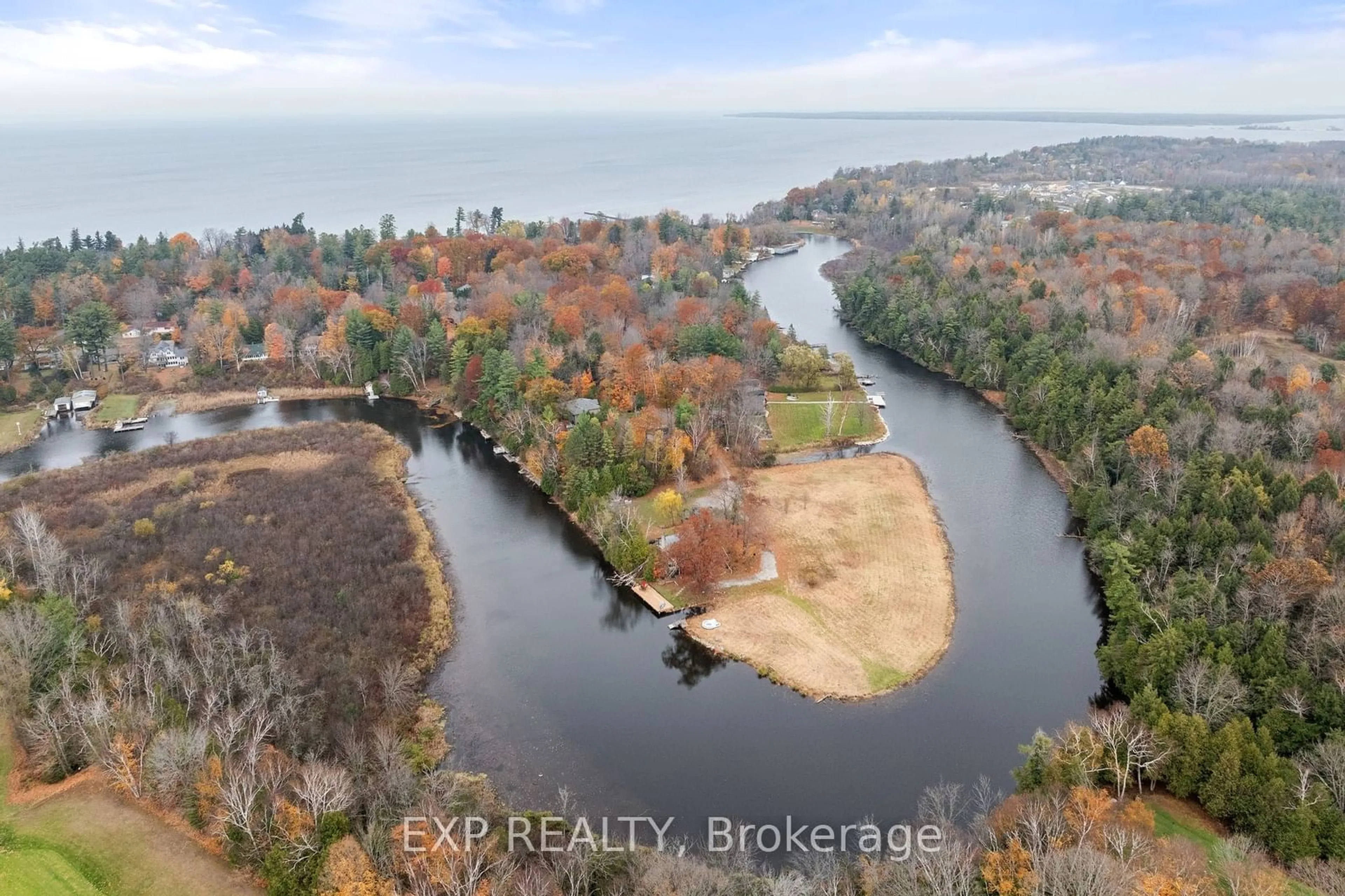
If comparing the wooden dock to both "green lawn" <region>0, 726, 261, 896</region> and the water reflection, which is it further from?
"green lawn" <region>0, 726, 261, 896</region>

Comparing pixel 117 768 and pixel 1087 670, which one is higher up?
pixel 117 768

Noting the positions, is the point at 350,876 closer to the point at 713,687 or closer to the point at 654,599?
the point at 713,687

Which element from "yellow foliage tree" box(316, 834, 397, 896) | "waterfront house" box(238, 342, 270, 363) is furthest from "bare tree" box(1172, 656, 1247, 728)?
"waterfront house" box(238, 342, 270, 363)

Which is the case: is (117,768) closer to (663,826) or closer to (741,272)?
(663,826)

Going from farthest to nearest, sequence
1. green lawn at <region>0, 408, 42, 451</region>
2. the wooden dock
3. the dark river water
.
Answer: green lawn at <region>0, 408, 42, 451</region>
the wooden dock
the dark river water

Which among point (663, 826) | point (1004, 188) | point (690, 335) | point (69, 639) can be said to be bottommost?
point (663, 826)

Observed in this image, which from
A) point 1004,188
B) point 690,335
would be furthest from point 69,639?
point 1004,188

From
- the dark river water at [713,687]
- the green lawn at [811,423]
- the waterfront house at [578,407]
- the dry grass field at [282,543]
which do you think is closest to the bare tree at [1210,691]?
the dark river water at [713,687]

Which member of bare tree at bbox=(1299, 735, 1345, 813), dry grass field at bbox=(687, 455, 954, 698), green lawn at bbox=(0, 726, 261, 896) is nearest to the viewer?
green lawn at bbox=(0, 726, 261, 896)
